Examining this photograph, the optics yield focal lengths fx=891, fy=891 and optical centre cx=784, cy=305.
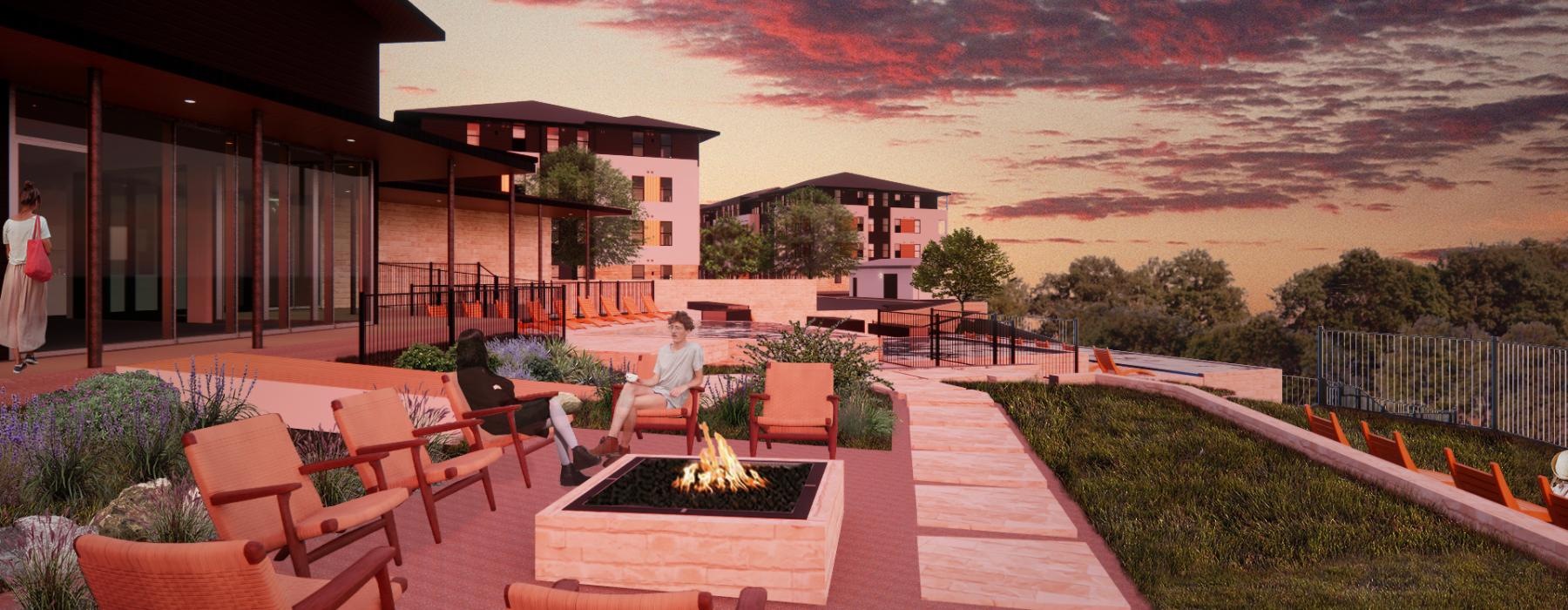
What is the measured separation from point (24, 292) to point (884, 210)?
76.2 m

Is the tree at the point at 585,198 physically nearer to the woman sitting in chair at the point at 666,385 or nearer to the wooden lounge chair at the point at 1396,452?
the woman sitting in chair at the point at 666,385

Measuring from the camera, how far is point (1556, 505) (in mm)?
6527

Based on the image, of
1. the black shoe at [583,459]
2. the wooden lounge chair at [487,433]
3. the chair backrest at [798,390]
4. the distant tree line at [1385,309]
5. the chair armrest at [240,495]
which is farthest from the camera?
the distant tree line at [1385,309]

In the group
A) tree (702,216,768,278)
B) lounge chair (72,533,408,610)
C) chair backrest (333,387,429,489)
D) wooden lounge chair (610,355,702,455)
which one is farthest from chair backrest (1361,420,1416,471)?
tree (702,216,768,278)

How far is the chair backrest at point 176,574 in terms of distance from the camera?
2346 mm

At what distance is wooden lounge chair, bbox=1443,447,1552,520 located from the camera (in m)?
6.70

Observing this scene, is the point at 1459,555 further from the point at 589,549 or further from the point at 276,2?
the point at 276,2

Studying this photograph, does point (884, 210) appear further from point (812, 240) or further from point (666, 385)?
point (666, 385)

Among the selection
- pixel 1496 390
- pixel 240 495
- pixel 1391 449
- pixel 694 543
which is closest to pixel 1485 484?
pixel 1391 449

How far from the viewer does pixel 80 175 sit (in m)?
12.3

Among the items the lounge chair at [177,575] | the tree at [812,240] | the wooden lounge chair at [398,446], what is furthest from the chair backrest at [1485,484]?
the tree at [812,240]

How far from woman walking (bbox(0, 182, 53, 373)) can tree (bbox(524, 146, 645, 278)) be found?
30.6 metres

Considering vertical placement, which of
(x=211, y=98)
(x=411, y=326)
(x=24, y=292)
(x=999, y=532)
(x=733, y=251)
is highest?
(x=733, y=251)

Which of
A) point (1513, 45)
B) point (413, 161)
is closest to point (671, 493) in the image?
point (413, 161)
